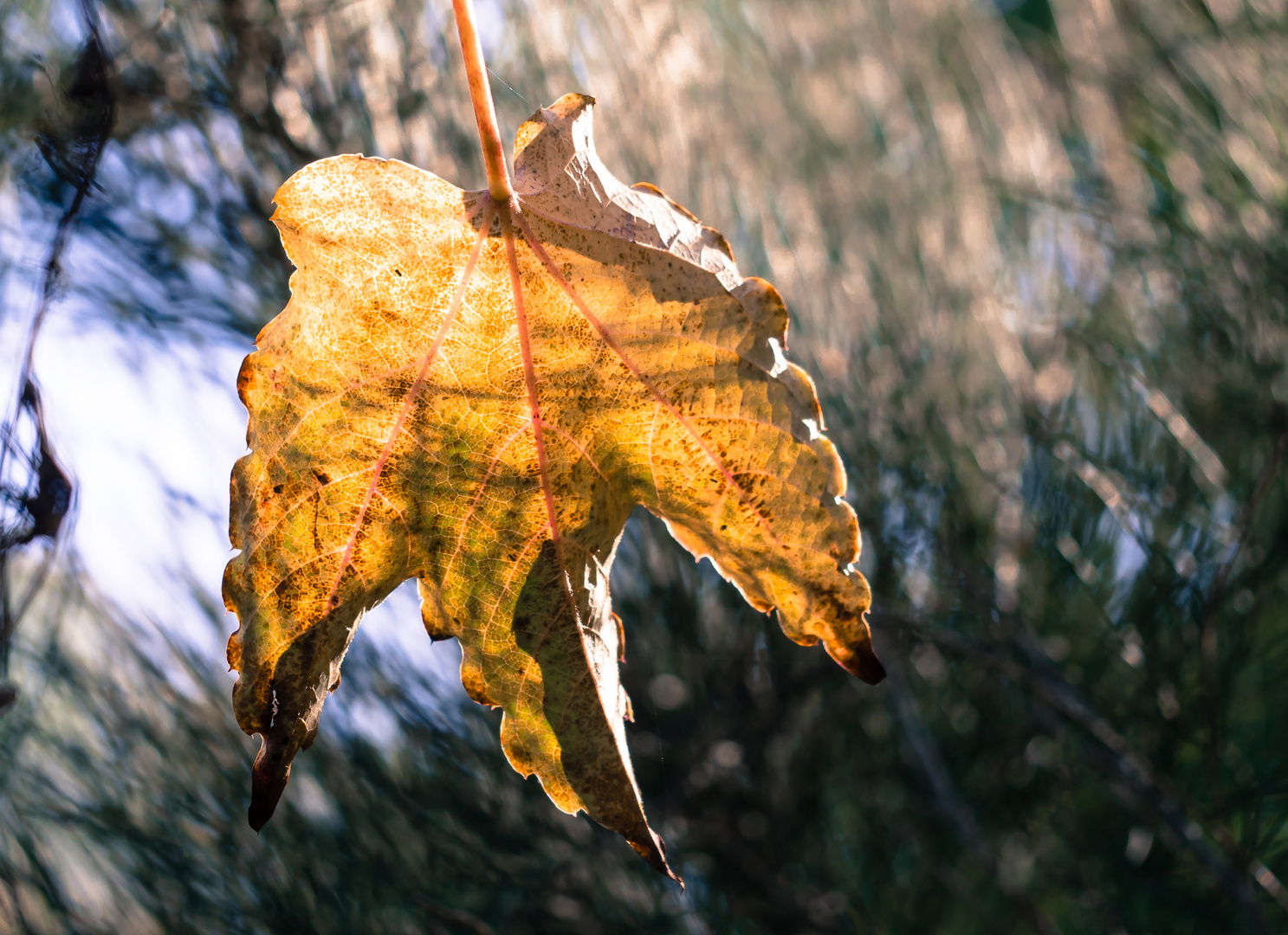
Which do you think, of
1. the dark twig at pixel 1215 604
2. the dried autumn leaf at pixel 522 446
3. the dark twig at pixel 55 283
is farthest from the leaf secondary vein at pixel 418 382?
the dark twig at pixel 1215 604

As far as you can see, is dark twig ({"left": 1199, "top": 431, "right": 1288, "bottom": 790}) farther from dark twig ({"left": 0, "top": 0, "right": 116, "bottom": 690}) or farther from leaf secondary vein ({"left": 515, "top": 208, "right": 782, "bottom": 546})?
dark twig ({"left": 0, "top": 0, "right": 116, "bottom": 690})

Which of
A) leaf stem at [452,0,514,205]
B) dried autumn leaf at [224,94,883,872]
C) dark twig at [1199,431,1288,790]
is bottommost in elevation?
dark twig at [1199,431,1288,790]

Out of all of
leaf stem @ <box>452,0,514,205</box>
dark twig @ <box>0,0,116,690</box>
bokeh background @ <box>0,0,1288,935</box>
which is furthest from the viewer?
bokeh background @ <box>0,0,1288,935</box>

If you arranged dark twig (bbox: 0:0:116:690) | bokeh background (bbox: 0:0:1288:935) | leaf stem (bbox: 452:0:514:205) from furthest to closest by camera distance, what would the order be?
bokeh background (bbox: 0:0:1288:935)
dark twig (bbox: 0:0:116:690)
leaf stem (bbox: 452:0:514:205)

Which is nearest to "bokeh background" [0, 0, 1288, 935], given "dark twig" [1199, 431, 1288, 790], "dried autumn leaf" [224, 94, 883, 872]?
"dark twig" [1199, 431, 1288, 790]

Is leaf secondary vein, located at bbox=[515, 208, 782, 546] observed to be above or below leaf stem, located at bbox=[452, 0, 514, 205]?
below

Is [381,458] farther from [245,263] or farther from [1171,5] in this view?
[1171,5]

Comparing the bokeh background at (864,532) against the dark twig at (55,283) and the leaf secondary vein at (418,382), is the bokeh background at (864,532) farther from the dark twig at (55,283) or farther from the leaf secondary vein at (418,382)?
the leaf secondary vein at (418,382)

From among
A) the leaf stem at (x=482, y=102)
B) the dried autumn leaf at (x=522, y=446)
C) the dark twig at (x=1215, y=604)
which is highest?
the leaf stem at (x=482, y=102)
